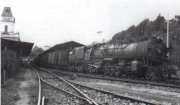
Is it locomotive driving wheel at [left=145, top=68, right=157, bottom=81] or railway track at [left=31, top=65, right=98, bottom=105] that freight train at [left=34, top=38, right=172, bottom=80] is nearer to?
locomotive driving wheel at [left=145, top=68, right=157, bottom=81]

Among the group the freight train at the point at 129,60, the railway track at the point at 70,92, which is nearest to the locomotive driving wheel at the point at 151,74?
the freight train at the point at 129,60

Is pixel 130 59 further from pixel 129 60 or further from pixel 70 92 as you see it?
pixel 70 92

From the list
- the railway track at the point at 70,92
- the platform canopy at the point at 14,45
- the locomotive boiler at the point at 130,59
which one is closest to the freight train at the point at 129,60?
the locomotive boiler at the point at 130,59

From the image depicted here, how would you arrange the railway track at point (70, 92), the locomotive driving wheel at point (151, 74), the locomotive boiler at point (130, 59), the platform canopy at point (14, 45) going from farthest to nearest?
the platform canopy at point (14, 45)
the locomotive boiler at point (130, 59)
the locomotive driving wheel at point (151, 74)
the railway track at point (70, 92)

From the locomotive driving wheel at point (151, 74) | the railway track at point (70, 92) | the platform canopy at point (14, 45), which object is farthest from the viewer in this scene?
the platform canopy at point (14, 45)

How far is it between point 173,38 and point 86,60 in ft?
41.1

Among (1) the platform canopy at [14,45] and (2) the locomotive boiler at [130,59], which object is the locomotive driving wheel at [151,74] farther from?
(1) the platform canopy at [14,45]

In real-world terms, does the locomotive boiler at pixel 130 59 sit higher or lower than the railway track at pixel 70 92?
higher

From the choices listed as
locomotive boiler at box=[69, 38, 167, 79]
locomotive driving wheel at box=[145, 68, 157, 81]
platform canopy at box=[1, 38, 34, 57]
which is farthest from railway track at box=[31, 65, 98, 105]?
platform canopy at box=[1, 38, 34, 57]

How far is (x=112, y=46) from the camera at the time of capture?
20.2 metres

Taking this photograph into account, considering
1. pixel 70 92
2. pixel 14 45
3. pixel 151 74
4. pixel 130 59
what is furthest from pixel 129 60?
pixel 14 45

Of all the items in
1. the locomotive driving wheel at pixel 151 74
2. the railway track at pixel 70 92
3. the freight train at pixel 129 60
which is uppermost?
the freight train at pixel 129 60

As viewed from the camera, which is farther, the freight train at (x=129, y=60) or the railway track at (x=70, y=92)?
the freight train at (x=129, y=60)

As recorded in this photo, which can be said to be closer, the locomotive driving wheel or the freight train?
the locomotive driving wheel
